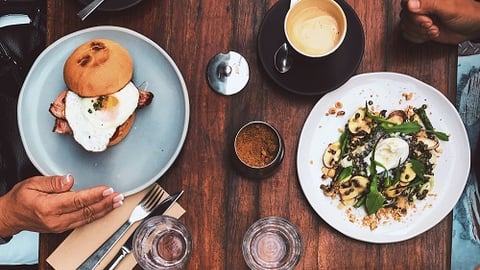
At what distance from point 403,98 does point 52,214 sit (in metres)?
0.72

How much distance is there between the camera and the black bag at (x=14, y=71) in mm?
1553

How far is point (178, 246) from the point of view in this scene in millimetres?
1279

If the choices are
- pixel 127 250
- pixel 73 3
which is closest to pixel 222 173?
pixel 127 250

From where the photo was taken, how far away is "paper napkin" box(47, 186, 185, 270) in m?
1.25

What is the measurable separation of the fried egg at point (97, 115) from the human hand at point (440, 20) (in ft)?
1.80

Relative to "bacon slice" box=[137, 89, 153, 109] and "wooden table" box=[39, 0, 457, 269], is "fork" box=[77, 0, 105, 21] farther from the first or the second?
"bacon slice" box=[137, 89, 153, 109]

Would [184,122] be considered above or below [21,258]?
above

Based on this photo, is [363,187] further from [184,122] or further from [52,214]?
[52,214]

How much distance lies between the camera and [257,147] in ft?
4.08

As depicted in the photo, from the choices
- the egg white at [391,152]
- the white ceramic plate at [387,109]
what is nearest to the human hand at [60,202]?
the white ceramic plate at [387,109]

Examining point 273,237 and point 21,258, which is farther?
point 21,258

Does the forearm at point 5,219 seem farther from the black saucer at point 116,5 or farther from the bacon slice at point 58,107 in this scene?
the black saucer at point 116,5

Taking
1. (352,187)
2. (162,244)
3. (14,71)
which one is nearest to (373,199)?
(352,187)

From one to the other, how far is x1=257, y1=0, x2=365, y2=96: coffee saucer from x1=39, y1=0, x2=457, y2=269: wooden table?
0.08 feet
